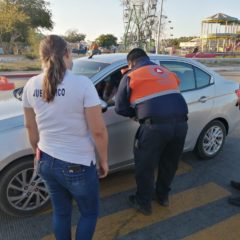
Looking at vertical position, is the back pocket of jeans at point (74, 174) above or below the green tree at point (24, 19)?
below

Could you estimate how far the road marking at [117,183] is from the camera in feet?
12.6

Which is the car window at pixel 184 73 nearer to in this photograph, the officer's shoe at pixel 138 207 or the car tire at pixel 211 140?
the car tire at pixel 211 140

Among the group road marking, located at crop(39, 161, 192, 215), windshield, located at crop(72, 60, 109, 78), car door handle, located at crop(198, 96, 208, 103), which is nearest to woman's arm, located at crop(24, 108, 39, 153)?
windshield, located at crop(72, 60, 109, 78)

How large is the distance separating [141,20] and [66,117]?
4137 centimetres

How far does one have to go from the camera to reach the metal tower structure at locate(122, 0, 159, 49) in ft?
132

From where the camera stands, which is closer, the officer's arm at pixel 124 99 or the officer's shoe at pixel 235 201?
the officer's arm at pixel 124 99

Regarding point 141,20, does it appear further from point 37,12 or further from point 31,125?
→ point 31,125

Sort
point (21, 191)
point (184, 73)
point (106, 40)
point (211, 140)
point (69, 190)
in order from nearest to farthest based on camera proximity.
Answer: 1. point (69, 190)
2. point (21, 191)
3. point (184, 73)
4. point (211, 140)
5. point (106, 40)

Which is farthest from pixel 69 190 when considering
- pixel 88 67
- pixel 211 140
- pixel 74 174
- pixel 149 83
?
pixel 211 140

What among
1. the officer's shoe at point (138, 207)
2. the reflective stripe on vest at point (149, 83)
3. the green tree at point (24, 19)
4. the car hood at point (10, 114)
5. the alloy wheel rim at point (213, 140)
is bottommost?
the officer's shoe at point (138, 207)

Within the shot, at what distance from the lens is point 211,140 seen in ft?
15.7

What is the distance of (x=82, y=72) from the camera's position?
391 cm

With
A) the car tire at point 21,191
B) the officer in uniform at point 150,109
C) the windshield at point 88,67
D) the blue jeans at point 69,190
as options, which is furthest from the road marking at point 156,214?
the windshield at point 88,67

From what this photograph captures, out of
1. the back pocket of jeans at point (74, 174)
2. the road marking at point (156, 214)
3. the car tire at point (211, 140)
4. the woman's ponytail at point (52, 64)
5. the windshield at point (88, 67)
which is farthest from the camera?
the car tire at point (211, 140)
